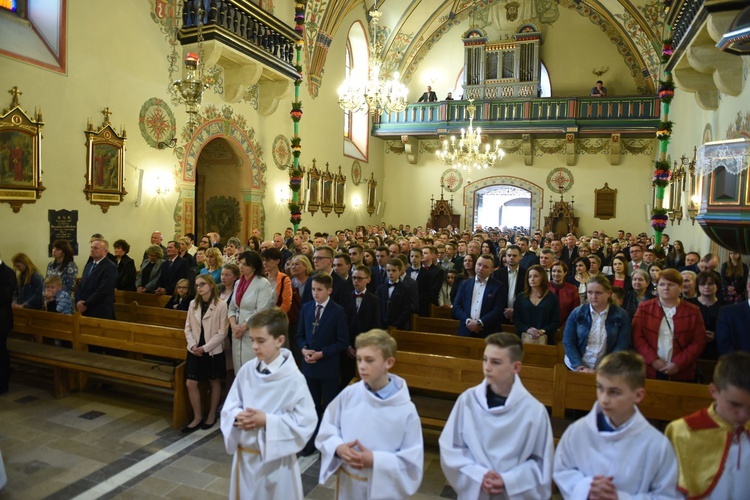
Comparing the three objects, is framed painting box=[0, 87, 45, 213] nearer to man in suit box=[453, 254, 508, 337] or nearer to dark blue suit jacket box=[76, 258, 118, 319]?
dark blue suit jacket box=[76, 258, 118, 319]

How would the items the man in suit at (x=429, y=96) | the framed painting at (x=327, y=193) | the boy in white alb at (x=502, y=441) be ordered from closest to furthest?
the boy in white alb at (x=502, y=441)
the framed painting at (x=327, y=193)
the man in suit at (x=429, y=96)

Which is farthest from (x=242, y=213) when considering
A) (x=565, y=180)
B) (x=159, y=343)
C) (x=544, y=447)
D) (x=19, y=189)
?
(x=565, y=180)

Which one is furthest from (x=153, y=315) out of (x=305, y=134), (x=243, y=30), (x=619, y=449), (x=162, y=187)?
(x=305, y=134)

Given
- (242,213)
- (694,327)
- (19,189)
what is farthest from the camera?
(242,213)

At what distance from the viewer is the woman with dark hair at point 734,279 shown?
6.84 metres

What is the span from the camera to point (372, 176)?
2088 cm

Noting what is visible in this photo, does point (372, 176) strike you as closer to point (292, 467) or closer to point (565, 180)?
point (565, 180)

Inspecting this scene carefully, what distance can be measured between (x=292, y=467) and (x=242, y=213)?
10.7m

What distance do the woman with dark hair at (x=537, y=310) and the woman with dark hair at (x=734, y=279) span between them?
3.30 metres

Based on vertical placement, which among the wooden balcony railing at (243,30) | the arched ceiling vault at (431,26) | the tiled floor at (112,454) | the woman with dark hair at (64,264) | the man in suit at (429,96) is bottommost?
the tiled floor at (112,454)

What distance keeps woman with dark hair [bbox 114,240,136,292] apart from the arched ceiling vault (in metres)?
9.20

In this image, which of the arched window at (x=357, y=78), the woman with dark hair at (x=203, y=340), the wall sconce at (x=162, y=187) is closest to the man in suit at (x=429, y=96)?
the arched window at (x=357, y=78)

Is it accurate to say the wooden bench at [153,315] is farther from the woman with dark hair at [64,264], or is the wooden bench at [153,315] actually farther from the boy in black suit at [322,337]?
the boy in black suit at [322,337]

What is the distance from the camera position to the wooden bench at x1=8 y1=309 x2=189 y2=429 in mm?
5170
